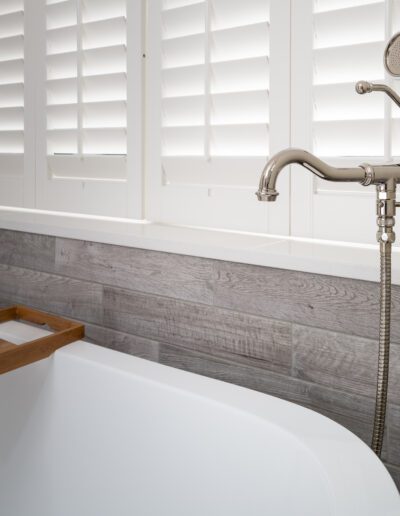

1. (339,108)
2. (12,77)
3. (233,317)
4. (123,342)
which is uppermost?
(12,77)

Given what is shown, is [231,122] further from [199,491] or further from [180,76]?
[199,491]

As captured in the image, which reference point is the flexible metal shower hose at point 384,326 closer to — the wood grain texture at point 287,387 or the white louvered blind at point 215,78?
the wood grain texture at point 287,387

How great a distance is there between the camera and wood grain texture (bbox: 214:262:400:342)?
1.21 m

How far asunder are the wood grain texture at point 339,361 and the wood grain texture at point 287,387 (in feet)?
0.07

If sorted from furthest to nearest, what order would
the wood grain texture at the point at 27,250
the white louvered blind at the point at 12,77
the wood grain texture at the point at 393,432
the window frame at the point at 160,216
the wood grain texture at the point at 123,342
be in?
the white louvered blind at the point at 12,77 < the wood grain texture at the point at 27,250 < the wood grain texture at the point at 123,342 < the window frame at the point at 160,216 < the wood grain texture at the point at 393,432

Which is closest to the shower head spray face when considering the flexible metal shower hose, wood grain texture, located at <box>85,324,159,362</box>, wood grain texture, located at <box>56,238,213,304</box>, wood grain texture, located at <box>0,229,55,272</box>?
the flexible metal shower hose

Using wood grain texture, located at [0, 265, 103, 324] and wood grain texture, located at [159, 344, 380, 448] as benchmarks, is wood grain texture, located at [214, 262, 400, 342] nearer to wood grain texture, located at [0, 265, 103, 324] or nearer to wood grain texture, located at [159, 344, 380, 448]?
wood grain texture, located at [159, 344, 380, 448]

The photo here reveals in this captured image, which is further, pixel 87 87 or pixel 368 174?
pixel 87 87

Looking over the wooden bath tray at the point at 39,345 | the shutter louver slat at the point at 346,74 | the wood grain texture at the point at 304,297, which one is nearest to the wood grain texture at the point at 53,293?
the wooden bath tray at the point at 39,345

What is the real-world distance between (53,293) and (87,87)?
633 millimetres

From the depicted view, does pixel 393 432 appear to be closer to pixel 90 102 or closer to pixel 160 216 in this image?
pixel 160 216

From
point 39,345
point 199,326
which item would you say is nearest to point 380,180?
point 199,326

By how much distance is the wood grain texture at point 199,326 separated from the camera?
1353 mm

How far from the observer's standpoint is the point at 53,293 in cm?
180
